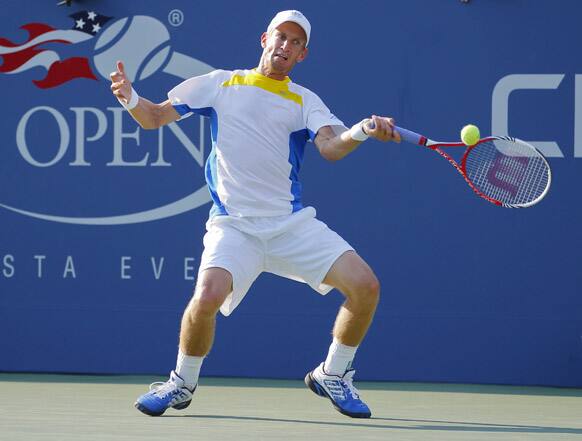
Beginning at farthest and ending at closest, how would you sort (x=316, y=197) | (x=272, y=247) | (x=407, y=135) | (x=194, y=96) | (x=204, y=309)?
1. (x=316, y=197)
2. (x=194, y=96)
3. (x=272, y=247)
4. (x=204, y=309)
5. (x=407, y=135)

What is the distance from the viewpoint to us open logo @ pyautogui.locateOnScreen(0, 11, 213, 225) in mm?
6066

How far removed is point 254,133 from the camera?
193 inches

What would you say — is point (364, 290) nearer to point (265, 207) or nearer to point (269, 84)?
point (265, 207)

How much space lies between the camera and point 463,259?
5938mm

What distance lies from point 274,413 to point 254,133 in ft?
3.38

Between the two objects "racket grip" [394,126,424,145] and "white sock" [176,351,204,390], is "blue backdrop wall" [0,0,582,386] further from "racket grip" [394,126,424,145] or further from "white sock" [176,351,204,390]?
"racket grip" [394,126,424,145]

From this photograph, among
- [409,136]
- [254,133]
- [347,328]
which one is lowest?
[347,328]

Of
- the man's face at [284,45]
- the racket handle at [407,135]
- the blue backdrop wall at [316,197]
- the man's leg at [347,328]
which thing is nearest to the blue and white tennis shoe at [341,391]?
the man's leg at [347,328]

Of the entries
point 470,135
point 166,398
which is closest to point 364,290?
point 470,135

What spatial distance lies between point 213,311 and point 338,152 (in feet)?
2.35

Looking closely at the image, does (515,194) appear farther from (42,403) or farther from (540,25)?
(42,403)

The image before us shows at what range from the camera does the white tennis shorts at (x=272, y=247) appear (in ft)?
15.8

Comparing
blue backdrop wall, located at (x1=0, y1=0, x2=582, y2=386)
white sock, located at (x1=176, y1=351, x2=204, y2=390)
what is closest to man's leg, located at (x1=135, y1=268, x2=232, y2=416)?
white sock, located at (x1=176, y1=351, x2=204, y2=390)

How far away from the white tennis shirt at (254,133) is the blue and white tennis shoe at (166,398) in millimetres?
648
